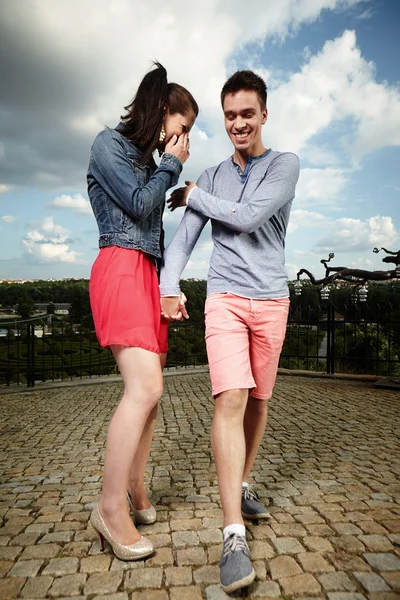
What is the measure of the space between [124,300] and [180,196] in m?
0.62

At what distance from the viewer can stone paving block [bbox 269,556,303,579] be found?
212 centimetres

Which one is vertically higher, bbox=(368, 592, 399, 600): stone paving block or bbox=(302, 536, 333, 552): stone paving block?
bbox=(368, 592, 399, 600): stone paving block

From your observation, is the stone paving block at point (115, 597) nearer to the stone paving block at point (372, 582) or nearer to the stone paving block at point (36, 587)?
the stone paving block at point (36, 587)

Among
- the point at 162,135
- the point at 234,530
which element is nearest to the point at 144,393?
the point at 234,530

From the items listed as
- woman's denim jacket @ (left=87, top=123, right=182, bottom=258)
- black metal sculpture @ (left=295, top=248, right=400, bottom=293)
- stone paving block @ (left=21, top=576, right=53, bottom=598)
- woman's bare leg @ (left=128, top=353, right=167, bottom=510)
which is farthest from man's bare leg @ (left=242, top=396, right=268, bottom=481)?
black metal sculpture @ (left=295, top=248, right=400, bottom=293)

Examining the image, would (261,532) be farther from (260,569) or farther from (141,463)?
(141,463)

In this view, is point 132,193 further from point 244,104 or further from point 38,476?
point 38,476

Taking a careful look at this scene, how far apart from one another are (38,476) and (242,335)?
2359mm

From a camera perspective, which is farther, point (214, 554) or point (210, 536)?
point (210, 536)

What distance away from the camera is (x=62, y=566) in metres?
2.22

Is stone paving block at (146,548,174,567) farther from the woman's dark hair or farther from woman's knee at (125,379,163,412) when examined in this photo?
the woman's dark hair

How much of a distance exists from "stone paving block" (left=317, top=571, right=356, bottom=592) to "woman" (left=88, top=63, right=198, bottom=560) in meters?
0.76

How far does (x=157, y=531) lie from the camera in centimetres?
253

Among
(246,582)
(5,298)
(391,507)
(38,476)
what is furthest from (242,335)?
(5,298)
